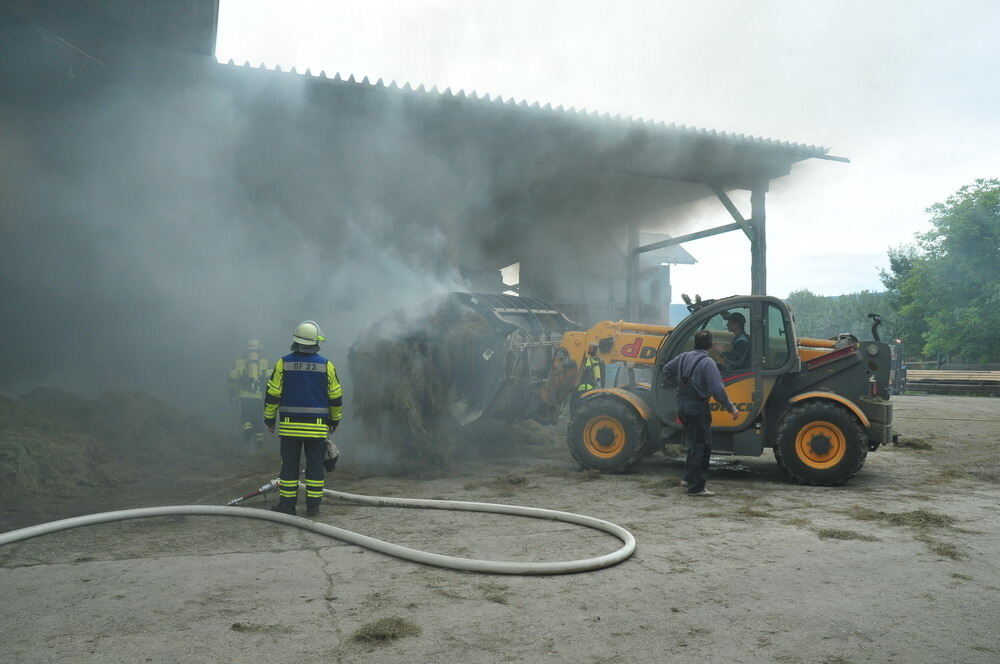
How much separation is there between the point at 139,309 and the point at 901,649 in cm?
1011

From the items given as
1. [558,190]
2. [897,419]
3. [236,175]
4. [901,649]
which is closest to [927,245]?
[897,419]

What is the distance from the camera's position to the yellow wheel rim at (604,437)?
7340 millimetres

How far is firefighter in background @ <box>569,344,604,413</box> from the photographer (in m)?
8.26

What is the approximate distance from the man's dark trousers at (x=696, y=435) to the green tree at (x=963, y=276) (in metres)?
31.4

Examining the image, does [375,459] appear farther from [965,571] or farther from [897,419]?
[897,419]

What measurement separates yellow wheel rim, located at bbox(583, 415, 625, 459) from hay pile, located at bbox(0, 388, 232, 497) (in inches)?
175

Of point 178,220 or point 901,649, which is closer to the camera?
point 901,649

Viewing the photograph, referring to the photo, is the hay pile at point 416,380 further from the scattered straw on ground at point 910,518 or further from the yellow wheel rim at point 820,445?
the scattered straw on ground at point 910,518

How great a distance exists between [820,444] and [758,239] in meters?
A: 5.31

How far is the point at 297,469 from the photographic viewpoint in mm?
5395

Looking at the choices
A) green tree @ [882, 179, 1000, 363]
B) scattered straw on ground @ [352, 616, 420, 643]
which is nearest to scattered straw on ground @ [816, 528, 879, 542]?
scattered straw on ground @ [352, 616, 420, 643]

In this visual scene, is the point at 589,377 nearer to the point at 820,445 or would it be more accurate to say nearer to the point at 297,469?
the point at 820,445

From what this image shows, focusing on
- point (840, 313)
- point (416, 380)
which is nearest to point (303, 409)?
point (416, 380)

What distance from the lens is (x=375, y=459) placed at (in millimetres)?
7762
